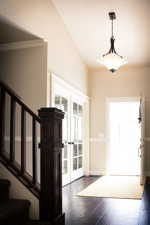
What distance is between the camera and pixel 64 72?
603 cm

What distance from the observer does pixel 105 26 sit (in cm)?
606

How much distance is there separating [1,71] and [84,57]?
3173mm

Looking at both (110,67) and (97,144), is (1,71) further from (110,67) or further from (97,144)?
(97,144)

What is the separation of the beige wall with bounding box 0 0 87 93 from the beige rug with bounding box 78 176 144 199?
2.27 metres

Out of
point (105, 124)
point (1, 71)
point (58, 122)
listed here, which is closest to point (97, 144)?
point (105, 124)

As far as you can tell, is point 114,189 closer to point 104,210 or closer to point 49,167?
point 104,210

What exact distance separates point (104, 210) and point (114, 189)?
1.70m

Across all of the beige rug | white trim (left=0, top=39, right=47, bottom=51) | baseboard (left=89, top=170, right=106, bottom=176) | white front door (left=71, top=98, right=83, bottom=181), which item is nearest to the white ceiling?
white trim (left=0, top=39, right=47, bottom=51)

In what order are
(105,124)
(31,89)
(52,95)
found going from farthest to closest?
1. (105,124)
2. (52,95)
3. (31,89)

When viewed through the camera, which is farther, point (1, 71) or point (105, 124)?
point (105, 124)

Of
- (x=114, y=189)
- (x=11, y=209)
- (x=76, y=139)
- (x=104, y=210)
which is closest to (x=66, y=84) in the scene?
(x=76, y=139)

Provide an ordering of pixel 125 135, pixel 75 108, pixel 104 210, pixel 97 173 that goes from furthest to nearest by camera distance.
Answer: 1. pixel 125 135
2. pixel 97 173
3. pixel 75 108
4. pixel 104 210

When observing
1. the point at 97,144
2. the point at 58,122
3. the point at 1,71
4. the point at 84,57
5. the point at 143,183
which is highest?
the point at 84,57

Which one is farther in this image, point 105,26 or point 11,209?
point 105,26
